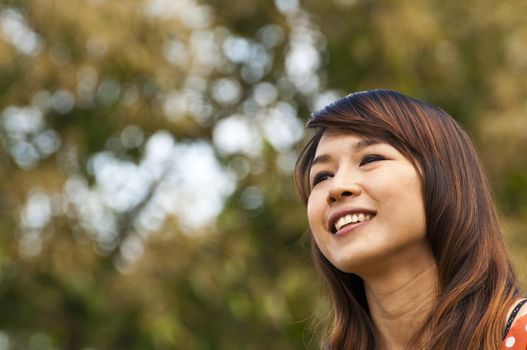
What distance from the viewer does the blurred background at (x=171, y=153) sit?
918 centimetres

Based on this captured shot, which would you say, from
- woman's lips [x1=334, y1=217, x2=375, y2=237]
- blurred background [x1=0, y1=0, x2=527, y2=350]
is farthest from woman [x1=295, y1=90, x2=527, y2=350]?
blurred background [x1=0, y1=0, x2=527, y2=350]

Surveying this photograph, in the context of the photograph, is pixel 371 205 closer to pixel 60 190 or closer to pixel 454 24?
pixel 60 190

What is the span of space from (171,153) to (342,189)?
7.71 metres

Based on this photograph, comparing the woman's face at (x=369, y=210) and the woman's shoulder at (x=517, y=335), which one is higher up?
the woman's face at (x=369, y=210)

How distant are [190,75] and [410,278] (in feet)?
25.6

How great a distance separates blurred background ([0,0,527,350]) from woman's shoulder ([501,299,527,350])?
644 centimetres

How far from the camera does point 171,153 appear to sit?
1017cm

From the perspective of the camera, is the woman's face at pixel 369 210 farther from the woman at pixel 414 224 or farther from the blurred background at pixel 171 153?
the blurred background at pixel 171 153

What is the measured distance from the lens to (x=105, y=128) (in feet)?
31.2

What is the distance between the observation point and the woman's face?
2482 millimetres

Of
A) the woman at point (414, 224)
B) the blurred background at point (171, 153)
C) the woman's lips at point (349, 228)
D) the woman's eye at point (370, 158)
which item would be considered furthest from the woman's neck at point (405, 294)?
the blurred background at point (171, 153)

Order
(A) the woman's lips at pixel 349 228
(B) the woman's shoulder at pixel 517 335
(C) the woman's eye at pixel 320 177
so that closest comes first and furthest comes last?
(B) the woman's shoulder at pixel 517 335 → (A) the woman's lips at pixel 349 228 → (C) the woman's eye at pixel 320 177

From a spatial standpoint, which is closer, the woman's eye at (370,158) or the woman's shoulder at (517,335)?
the woman's shoulder at (517,335)

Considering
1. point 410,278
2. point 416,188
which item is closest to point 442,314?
point 410,278
